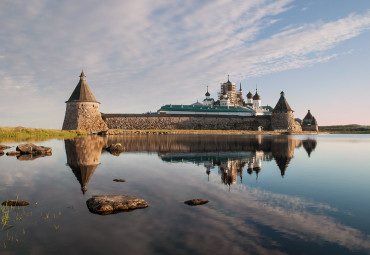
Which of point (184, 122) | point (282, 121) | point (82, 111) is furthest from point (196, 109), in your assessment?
point (82, 111)

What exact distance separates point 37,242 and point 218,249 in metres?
3.29

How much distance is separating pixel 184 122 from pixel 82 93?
26960 millimetres

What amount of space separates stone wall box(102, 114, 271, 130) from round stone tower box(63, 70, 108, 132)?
370 inches

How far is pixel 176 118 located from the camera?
73.4 m

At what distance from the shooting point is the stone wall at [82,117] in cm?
5697

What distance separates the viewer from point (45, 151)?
18.9 metres

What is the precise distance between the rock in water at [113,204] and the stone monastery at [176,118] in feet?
171

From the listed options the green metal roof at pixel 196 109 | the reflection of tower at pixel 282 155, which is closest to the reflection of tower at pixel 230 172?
the reflection of tower at pixel 282 155

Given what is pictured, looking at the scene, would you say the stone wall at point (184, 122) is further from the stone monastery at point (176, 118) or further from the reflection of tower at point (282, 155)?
the reflection of tower at point (282, 155)

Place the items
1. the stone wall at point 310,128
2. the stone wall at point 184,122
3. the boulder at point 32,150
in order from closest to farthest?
the boulder at point 32,150 → the stone wall at point 184,122 → the stone wall at point 310,128

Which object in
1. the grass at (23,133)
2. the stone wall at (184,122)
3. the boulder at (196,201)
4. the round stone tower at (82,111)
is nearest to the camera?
the boulder at (196,201)

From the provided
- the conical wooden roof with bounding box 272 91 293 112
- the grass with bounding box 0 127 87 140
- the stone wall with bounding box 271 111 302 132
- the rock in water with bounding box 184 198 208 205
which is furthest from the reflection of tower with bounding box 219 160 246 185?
the conical wooden roof with bounding box 272 91 293 112

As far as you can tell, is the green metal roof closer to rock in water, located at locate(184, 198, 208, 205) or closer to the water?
the water

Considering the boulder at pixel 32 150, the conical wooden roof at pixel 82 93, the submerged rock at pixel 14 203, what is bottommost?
the submerged rock at pixel 14 203
